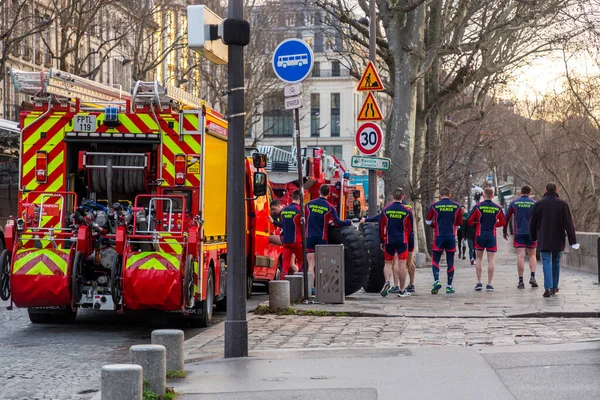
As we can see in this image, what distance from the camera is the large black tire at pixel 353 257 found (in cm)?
1733

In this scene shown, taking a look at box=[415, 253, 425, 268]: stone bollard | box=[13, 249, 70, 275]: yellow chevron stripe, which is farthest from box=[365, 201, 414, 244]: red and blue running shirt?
box=[415, 253, 425, 268]: stone bollard

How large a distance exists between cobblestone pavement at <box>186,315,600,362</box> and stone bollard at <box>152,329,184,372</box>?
1.14 m

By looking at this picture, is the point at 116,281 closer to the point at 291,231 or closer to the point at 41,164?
the point at 41,164

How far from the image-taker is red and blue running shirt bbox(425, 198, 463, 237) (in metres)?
18.6

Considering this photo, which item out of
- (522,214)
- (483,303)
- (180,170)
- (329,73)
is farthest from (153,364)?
(329,73)

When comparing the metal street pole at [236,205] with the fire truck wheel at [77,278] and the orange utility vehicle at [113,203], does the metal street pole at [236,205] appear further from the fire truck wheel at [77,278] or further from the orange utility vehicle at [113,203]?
the fire truck wheel at [77,278]

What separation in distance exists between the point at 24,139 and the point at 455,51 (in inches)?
676

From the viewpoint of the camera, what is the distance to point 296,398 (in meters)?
8.36

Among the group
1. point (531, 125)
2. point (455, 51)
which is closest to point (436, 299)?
point (455, 51)

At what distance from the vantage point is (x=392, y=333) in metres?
12.7

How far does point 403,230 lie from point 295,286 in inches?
92.2

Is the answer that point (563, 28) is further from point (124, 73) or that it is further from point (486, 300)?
point (124, 73)

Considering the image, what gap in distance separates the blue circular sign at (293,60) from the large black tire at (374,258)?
4583mm

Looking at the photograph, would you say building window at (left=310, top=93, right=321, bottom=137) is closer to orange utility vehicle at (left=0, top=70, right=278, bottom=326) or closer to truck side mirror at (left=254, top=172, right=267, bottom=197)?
truck side mirror at (left=254, top=172, right=267, bottom=197)
